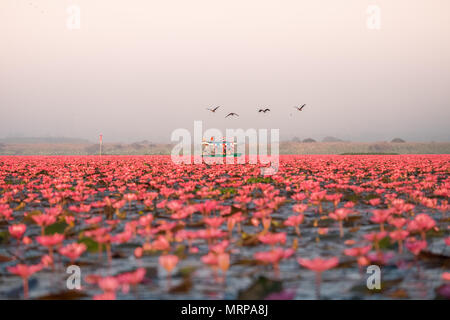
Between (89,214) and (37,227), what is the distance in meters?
1.15

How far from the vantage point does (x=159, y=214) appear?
26.7 feet

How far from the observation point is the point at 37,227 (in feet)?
23.4

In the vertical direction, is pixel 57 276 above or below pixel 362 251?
below
